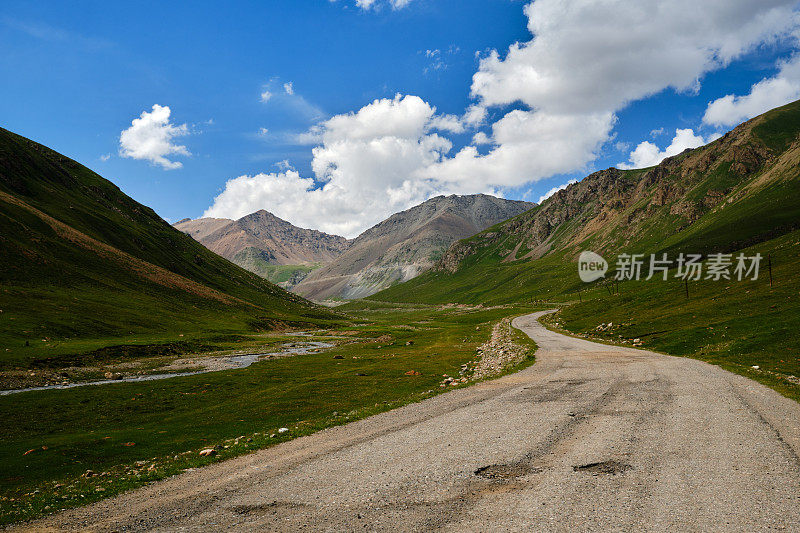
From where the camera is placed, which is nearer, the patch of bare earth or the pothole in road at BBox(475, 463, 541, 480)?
the pothole in road at BBox(475, 463, 541, 480)

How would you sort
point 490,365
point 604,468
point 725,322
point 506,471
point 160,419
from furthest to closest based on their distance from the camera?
point 725,322 → point 490,365 → point 160,419 → point 506,471 → point 604,468

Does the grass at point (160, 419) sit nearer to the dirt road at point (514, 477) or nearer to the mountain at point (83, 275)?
the dirt road at point (514, 477)

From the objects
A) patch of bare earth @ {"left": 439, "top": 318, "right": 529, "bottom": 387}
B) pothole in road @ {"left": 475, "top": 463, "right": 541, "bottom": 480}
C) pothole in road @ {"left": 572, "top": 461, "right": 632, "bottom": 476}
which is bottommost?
patch of bare earth @ {"left": 439, "top": 318, "right": 529, "bottom": 387}

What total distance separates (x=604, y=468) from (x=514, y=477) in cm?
304

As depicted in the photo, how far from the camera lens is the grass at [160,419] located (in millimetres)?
15250

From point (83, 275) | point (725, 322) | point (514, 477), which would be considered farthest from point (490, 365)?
point (83, 275)

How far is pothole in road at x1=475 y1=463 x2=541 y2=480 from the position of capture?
11.6 metres

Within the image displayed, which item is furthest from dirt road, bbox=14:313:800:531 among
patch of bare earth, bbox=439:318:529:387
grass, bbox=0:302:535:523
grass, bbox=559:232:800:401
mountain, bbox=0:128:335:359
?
mountain, bbox=0:128:335:359

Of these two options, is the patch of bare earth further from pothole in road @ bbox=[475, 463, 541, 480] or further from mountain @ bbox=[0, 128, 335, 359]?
mountain @ bbox=[0, 128, 335, 359]

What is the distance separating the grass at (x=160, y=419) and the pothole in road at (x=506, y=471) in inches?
412

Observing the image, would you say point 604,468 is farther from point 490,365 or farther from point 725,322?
point 725,322

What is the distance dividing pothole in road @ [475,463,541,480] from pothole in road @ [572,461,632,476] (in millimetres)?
1451

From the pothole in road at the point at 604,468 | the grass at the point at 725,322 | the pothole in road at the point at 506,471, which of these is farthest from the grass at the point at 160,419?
the grass at the point at 725,322

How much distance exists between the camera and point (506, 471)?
1195cm
